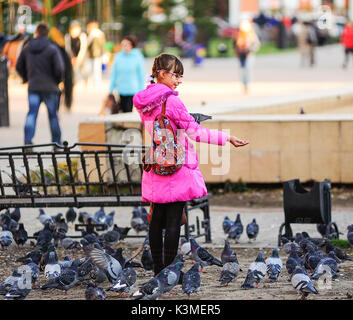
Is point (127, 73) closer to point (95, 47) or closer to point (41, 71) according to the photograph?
point (41, 71)

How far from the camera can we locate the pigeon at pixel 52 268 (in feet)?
23.8

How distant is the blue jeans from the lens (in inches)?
541

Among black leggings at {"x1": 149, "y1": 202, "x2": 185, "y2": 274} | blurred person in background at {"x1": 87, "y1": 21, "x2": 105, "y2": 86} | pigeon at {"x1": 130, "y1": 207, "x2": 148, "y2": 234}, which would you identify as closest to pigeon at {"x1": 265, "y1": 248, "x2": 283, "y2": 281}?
black leggings at {"x1": 149, "y1": 202, "x2": 185, "y2": 274}

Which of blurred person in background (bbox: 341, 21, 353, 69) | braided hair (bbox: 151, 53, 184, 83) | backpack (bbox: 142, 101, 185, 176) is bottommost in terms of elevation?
backpack (bbox: 142, 101, 185, 176)

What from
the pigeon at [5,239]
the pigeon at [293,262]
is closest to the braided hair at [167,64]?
the pigeon at [293,262]

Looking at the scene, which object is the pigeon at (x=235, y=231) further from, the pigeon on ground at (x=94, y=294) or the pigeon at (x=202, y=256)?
the pigeon on ground at (x=94, y=294)

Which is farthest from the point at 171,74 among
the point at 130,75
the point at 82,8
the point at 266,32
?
the point at 266,32

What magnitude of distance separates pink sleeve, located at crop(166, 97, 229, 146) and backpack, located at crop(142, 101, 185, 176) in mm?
48

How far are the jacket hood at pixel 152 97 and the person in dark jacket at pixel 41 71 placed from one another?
278 inches

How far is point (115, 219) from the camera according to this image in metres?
10.4

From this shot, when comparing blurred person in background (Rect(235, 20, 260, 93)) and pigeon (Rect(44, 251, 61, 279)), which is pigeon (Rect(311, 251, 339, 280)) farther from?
blurred person in background (Rect(235, 20, 260, 93))

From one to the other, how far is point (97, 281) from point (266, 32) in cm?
5364

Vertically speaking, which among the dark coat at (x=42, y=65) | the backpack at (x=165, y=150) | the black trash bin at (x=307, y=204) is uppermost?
the dark coat at (x=42, y=65)

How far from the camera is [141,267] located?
25.5 feet
